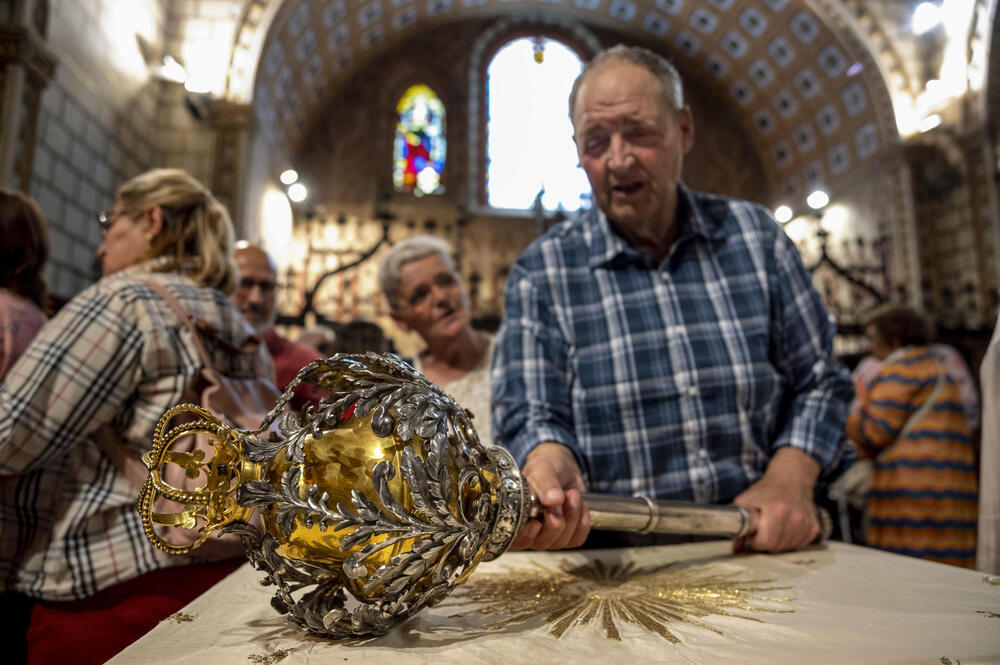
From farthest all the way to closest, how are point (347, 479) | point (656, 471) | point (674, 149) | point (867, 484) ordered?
point (867, 484) → point (674, 149) → point (656, 471) → point (347, 479)

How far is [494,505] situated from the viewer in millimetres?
828

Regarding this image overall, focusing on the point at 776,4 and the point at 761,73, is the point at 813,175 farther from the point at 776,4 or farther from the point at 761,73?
the point at 776,4

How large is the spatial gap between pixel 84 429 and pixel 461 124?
12044 mm

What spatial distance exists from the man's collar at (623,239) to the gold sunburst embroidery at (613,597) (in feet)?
2.53

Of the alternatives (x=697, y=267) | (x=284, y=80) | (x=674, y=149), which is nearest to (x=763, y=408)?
(x=697, y=267)

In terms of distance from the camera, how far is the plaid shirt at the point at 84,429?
134 centimetres

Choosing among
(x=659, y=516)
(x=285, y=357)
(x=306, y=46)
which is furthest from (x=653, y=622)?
(x=306, y=46)

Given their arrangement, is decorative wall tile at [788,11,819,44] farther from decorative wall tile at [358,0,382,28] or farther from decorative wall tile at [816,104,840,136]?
decorative wall tile at [358,0,382,28]

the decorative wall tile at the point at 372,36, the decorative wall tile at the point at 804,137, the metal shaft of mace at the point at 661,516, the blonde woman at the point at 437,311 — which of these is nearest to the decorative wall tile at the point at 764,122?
the decorative wall tile at the point at 804,137

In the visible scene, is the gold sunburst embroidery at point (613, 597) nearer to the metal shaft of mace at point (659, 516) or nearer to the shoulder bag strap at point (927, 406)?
the metal shaft of mace at point (659, 516)

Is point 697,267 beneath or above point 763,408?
above

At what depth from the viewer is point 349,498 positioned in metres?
0.74

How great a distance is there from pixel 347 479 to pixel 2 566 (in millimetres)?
1145

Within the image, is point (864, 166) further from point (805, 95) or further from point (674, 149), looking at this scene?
point (674, 149)
